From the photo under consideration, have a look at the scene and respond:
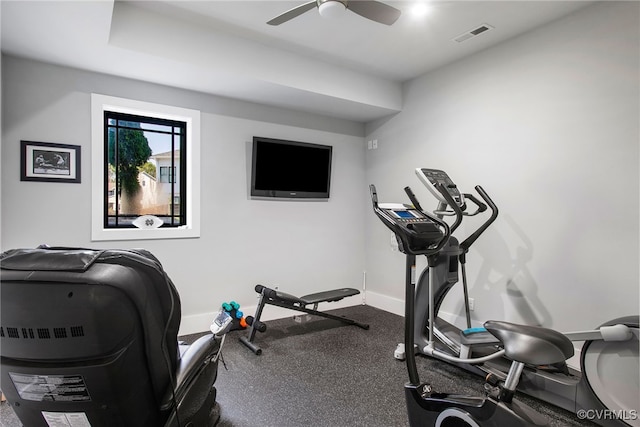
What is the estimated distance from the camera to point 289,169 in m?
4.15

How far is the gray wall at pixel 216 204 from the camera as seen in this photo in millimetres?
2871

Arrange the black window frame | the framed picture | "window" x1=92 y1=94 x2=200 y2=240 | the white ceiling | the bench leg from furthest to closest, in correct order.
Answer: the black window frame, "window" x1=92 y1=94 x2=200 y2=240, the bench leg, the framed picture, the white ceiling

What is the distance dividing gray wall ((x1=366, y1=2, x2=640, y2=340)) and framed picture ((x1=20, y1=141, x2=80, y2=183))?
11.4 ft

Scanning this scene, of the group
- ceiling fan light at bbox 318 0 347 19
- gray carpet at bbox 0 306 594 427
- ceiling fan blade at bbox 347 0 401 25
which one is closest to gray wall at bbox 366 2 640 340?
gray carpet at bbox 0 306 594 427

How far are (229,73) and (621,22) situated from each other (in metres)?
3.04

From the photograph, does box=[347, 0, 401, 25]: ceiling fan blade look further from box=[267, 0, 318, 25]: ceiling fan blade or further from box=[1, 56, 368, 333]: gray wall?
box=[1, 56, 368, 333]: gray wall

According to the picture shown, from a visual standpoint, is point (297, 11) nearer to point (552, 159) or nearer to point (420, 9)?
point (420, 9)

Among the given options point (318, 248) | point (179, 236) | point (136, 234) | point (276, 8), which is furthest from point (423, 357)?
point (276, 8)

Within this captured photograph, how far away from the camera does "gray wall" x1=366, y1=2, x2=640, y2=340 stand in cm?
250

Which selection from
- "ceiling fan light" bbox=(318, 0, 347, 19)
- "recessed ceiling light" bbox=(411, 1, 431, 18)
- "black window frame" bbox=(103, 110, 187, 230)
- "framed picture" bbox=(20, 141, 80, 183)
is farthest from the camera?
"black window frame" bbox=(103, 110, 187, 230)

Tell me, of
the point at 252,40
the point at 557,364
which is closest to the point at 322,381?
the point at 557,364

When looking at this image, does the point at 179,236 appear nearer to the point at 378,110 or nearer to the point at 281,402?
the point at 281,402

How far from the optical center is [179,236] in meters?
3.52

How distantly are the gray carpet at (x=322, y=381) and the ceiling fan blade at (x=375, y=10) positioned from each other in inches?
98.5
